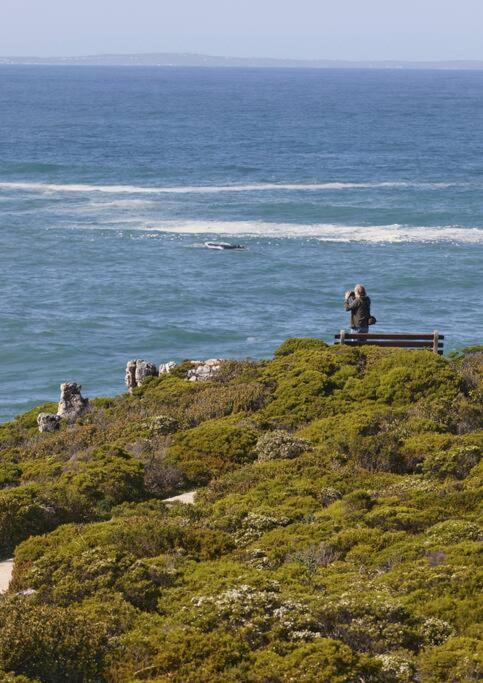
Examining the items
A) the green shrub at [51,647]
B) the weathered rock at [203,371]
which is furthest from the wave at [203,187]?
the green shrub at [51,647]

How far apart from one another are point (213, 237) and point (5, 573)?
47928 mm

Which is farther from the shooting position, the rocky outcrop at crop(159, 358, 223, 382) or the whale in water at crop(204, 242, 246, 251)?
the whale in water at crop(204, 242, 246, 251)

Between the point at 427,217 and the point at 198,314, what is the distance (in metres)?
26.1

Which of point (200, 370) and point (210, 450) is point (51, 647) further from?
point (200, 370)

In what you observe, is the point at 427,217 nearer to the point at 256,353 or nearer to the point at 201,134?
the point at 256,353

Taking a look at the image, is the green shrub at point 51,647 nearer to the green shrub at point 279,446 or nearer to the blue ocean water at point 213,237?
the green shrub at point 279,446

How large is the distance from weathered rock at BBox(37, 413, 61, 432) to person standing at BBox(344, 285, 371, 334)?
20.5 feet

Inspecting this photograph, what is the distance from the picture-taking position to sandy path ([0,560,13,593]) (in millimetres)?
13644

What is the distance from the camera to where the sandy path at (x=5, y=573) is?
44.8 feet

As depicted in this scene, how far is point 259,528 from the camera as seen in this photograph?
14.8m

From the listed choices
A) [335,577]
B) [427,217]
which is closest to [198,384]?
[335,577]

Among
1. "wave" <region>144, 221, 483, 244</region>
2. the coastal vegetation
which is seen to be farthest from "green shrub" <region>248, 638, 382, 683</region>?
"wave" <region>144, 221, 483, 244</region>

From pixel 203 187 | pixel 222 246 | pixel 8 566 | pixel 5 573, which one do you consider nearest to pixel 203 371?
pixel 8 566

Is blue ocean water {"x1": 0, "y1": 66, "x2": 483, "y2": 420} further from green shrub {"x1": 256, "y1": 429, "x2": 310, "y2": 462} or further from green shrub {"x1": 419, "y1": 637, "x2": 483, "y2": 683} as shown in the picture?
green shrub {"x1": 419, "y1": 637, "x2": 483, "y2": 683}
